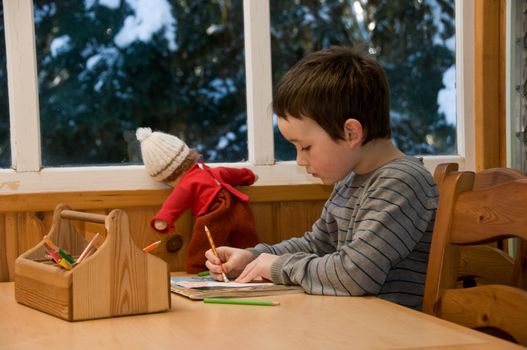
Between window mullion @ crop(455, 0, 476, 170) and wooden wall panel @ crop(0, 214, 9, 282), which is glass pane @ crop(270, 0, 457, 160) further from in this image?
wooden wall panel @ crop(0, 214, 9, 282)

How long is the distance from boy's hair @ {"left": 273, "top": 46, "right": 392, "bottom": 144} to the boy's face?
0.01 metres

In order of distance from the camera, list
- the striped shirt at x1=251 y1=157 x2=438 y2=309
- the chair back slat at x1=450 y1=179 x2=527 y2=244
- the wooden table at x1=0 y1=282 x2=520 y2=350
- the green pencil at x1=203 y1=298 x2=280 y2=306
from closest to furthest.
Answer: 1. the wooden table at x1=0 y1=282 x2=520 y2=350
2. the chair back slat at x1=450 y1=179 x2=527 y2=244
3. the green pencil at x1=203 y1=298 x2=280 y2=306
4. the striped shirt at x1=251 y1=157 x2=438 y2=309

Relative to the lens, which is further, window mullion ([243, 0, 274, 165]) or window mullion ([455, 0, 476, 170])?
window mullion ([455, 0, 476, 170])

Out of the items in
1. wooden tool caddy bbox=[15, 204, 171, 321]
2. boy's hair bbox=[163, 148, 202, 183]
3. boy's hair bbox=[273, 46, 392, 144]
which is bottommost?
wooden tool caddy bbox=[15, 204, 171, 321]

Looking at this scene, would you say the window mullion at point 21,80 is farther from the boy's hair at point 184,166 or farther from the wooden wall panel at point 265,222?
the wooden wall panel at point 265,222

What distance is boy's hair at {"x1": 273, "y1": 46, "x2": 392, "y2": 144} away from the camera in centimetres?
166

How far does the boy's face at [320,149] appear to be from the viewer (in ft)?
5.53

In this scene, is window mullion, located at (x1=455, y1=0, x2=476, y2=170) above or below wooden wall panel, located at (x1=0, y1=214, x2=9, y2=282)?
above

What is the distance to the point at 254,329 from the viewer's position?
→ 1166 mm

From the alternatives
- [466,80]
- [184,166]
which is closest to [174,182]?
[184,166]

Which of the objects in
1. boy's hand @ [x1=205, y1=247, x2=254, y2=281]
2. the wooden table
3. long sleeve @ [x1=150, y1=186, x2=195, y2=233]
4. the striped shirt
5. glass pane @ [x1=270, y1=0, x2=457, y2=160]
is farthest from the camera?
glass pane @ [x1=270, y1=0, x2=457, y2=160]

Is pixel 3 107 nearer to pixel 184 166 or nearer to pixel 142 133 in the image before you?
pixel 142 133

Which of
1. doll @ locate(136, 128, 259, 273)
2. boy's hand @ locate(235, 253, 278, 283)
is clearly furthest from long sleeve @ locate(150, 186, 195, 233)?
boy's hand @ locate(235, 253, 278, 283)

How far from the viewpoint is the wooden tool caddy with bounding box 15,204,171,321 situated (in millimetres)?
1261
